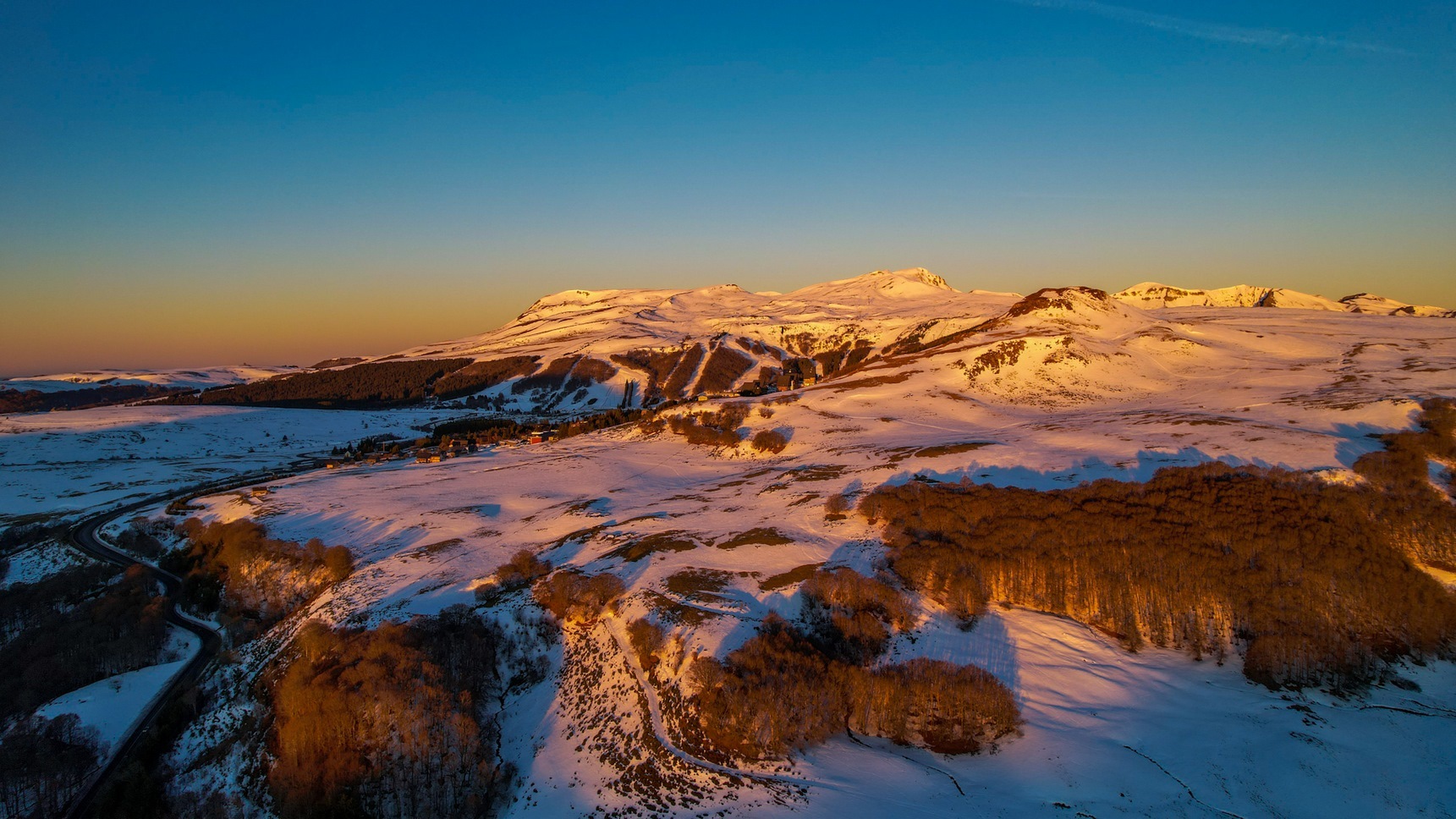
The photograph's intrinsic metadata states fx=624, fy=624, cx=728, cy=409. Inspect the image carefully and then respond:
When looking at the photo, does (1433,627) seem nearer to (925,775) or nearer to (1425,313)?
(925,775)

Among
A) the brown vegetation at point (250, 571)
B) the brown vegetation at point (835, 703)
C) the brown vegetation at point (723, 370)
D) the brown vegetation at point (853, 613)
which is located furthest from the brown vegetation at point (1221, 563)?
the brown vegetation at point (723, 370)

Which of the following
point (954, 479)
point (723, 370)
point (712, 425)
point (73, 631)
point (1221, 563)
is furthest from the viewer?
point (723, 370)

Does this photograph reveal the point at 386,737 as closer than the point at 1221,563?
Yes

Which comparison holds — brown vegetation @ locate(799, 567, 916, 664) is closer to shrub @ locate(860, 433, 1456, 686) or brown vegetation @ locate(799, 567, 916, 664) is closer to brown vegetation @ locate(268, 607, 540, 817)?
shrub @ locate(860, 433, 1456, 686)

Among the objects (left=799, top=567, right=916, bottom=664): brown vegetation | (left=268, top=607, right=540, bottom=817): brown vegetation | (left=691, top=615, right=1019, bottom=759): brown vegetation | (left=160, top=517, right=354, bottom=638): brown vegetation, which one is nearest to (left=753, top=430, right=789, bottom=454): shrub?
(left=799, top=567, right=916, bottom=664): brown vegetation

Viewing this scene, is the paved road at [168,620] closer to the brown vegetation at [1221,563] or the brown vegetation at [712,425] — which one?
the brown vegetation at [1221,563]

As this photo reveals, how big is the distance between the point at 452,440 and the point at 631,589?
261 ft

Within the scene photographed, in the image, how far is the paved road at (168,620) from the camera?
3091 cm

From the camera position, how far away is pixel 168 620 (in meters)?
46.0

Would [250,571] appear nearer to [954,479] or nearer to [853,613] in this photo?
[853,613]

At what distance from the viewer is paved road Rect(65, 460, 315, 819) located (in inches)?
1217

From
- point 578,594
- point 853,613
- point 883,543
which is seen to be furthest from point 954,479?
point 578,594

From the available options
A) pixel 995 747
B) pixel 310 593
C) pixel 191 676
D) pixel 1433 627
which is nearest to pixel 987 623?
pixel 995 747

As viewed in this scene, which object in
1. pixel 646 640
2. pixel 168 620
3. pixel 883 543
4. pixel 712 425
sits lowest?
pixel 168 620
